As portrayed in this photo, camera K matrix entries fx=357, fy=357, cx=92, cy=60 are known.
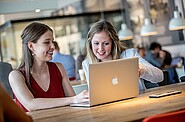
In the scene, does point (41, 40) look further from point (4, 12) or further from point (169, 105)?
point (4, 12)

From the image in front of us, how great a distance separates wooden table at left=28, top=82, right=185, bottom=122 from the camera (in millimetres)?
1902

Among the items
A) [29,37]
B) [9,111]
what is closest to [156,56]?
[29,37]

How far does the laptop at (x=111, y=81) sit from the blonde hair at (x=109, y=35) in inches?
23.5

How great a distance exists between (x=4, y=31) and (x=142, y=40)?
3.77 m

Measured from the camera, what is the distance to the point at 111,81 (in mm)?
2348

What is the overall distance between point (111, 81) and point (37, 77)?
0.66m

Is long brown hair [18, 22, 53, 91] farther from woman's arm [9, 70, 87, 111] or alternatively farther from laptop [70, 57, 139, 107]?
laptop [70, 57, 139, 107]

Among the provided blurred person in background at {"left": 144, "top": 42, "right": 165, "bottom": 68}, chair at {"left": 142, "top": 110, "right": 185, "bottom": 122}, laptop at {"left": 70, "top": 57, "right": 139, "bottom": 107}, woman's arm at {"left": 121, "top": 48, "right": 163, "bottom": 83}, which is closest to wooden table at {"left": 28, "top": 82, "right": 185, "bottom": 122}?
laptop at {"left": 70, "top": 57, "right": 139, "bottom": 107}

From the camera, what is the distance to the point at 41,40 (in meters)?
2.68

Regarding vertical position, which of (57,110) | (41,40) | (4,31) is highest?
(4,31)

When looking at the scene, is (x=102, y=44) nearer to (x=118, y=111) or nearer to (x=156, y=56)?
(x=118, y=111)

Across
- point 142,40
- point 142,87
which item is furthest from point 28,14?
point 142,87

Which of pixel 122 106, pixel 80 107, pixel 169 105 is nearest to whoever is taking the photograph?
pixel 169 105

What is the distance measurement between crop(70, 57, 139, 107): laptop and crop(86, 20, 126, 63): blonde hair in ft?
1.96
